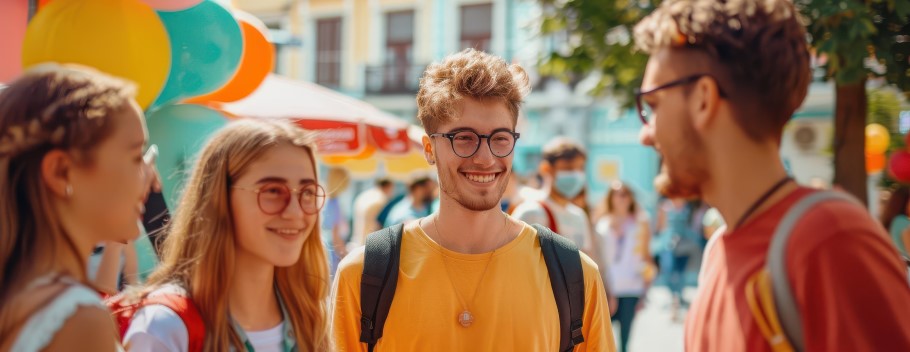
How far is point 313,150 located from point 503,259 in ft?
2.29

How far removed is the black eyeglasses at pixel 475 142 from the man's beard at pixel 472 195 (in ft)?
0.23

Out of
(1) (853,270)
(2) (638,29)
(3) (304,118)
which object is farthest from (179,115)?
(1) (853,270)

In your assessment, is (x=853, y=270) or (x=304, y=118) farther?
(x=304, y=118)

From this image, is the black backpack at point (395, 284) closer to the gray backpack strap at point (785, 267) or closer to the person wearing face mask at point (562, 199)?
the gray backpack strap at point (785, 267)

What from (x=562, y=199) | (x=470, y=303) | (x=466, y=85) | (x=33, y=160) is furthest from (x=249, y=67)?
(x=33, y=160)

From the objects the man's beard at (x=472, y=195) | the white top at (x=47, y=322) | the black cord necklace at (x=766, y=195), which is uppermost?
the black cord necklace at (x=766, y=195)

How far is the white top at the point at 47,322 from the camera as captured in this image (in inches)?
63.6

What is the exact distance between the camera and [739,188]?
5.83ft

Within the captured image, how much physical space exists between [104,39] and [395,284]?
1729 millimetres

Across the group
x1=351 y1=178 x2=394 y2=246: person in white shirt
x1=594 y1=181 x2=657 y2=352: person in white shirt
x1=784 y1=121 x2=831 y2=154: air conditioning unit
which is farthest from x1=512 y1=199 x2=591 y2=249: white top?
x1=784 y1=121 x2=831 y2=154: air conditioning unit

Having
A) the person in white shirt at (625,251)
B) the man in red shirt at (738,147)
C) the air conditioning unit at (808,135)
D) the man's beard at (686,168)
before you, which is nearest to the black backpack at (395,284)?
the man in red shirt at (738,147)

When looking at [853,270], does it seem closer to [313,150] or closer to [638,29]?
[638,29]

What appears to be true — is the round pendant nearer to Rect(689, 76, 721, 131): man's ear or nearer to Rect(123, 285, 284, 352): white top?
Rect(123, 285, 284, 352): white top

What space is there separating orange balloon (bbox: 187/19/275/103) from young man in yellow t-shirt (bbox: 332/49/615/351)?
6.19ft
